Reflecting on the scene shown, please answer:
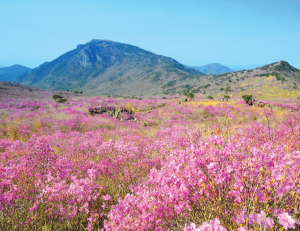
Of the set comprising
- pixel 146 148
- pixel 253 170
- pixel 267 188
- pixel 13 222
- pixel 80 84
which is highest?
pixel 80 84

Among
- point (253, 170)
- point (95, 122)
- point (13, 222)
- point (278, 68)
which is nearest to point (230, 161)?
point (253, 170)

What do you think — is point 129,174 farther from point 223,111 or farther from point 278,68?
point 278,68

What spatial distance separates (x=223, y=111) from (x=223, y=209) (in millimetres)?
18889

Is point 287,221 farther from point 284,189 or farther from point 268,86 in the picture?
point 268,86

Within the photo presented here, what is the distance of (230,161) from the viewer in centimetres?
275

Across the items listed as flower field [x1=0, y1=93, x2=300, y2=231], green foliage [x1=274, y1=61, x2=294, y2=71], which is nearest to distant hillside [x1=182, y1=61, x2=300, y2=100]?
green foliage [x1=274, y1=61, x2=294, y2=71]

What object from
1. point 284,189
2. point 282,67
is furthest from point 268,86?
point 284,189

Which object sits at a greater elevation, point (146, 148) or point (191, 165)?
point (191, 165)

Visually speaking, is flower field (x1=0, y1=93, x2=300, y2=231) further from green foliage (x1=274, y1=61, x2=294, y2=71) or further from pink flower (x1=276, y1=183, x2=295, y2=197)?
green foliage (x1=274, y1=61, x2=294, y2=71)

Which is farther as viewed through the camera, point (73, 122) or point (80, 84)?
point (80, 84)

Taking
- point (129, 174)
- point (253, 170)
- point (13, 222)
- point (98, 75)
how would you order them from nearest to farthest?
point (253, 170)
point (13, 222)
point (129, 174)
point (98, 75)

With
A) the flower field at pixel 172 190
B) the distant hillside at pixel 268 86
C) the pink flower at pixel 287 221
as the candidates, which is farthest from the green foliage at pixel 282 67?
the pink flower at pixel 287 221

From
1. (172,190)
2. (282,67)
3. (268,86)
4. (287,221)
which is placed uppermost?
(282,67)

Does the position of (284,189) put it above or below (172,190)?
above
